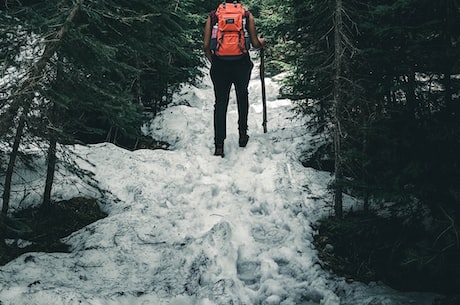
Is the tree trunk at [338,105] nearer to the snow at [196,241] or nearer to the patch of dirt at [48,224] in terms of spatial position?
the snow at [196,241]

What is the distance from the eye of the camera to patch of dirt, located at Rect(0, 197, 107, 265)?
4102mm

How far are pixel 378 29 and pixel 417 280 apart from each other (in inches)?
99.4

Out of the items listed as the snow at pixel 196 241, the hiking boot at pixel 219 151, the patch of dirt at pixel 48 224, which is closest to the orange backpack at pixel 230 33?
the hiking boot at pixel 219 151

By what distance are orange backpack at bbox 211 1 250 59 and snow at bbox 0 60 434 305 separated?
2.06 meters

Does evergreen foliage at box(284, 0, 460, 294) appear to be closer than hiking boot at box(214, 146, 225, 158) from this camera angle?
Yes

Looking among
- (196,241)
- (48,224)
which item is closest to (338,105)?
(196,241)

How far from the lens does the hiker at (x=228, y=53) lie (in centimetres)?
703

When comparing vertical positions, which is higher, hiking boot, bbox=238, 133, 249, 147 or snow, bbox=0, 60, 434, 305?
hiking boot, bbox=238, 133, 249, 147

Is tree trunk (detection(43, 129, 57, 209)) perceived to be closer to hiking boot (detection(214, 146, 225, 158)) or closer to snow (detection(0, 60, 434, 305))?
snow (detection(0, 60, 434, 305))

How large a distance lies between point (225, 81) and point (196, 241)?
3.98 metres

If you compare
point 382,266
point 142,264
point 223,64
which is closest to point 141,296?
point 142,264

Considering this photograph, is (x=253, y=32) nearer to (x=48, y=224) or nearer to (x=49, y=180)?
(x=49, y=180)

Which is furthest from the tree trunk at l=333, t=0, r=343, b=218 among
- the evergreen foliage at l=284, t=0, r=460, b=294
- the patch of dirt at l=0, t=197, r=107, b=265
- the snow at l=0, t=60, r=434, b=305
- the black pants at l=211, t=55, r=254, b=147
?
the patch of dirt at l=0, t=197, r=107, b=265

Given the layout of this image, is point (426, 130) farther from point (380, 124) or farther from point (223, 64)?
point (223, 64)
